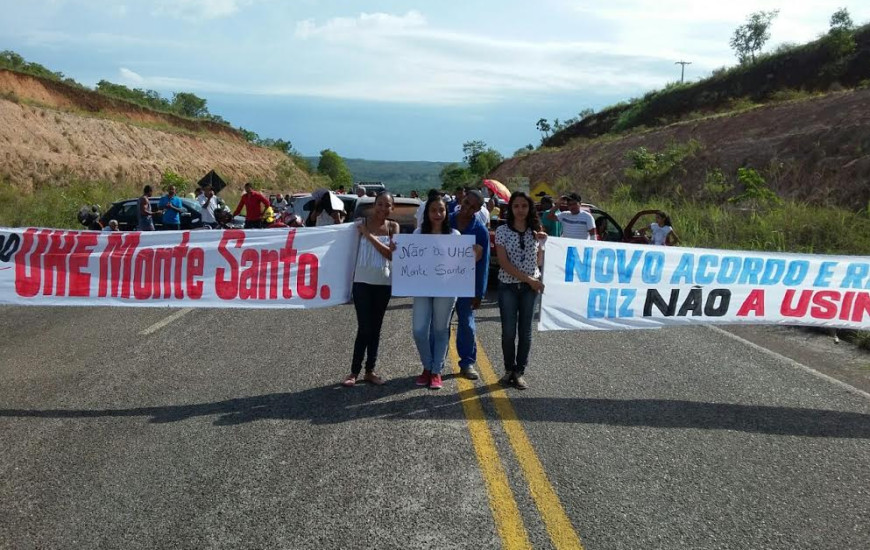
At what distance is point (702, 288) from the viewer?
7.20 meters

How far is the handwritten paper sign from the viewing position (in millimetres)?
6543

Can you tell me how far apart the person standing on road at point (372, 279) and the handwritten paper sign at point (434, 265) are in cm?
11

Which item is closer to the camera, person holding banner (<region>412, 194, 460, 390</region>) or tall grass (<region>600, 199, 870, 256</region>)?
person holding banner (<region>412, 194, 460, 390</region>)

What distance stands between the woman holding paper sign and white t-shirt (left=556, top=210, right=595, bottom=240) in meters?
4.81

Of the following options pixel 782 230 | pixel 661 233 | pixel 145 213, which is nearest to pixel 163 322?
pixel 661 233

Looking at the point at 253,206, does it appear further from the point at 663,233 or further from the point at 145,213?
the point at 663,233

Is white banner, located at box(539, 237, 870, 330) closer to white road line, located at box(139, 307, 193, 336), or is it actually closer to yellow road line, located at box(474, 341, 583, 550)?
yellow road line, located at box(474, 341, 583, 550)

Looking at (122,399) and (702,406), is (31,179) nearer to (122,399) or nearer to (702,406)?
(122,399)

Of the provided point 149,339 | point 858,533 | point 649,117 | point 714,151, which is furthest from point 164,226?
point 649,117

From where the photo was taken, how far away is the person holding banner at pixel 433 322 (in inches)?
259

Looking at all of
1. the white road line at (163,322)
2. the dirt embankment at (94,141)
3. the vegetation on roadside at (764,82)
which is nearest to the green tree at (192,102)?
the dirt embankment at (94,141)

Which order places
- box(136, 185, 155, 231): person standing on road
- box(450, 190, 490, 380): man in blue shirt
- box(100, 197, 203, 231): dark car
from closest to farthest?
box(450, 190, 490, 380): man in blue shirt
box(136, 185, 155, 231): person standing on road
box(100, 197, 203, 231): dark car

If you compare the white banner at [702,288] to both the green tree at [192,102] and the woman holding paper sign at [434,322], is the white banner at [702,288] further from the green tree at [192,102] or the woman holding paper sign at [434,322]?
the green tree at [192,102]

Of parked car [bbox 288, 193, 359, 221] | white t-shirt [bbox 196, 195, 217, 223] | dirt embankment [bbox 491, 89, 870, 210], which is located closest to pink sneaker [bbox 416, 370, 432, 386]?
parked car [bbox 288, 193, 359, 221]
